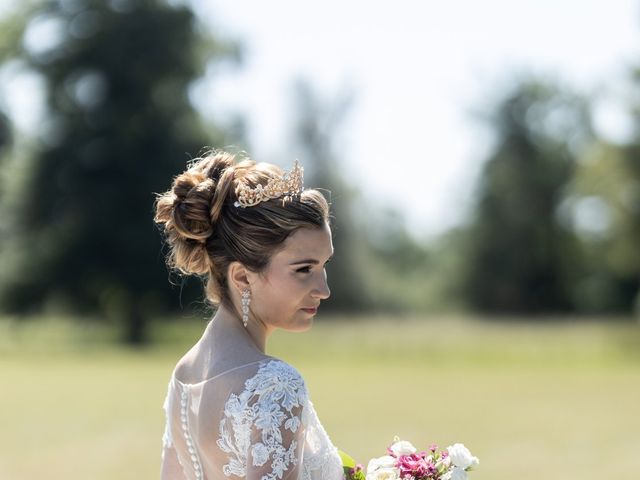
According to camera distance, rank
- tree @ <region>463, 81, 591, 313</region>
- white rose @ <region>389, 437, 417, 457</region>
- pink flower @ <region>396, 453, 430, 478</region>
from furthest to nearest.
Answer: tree @ <region>463, 81, 591, 313</region>, white rose @ <region>389, 437, 417, 457</region>, pink flower @ <region>396, 453, 430, 478</region>

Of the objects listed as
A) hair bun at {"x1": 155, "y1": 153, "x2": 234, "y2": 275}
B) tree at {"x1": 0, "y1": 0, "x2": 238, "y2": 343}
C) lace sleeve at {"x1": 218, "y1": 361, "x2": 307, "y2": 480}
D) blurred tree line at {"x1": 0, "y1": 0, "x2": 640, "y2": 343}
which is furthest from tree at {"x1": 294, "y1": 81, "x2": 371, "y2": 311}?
lace sleeve at {"x1": 218, "y1": 361, "x2": 307, "y2": 480}

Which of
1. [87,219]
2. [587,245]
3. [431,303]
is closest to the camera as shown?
[87,219]

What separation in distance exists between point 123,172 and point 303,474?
1576 inches

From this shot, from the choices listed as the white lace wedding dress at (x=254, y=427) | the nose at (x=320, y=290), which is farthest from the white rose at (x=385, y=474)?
the nose at (x=320, y=290)

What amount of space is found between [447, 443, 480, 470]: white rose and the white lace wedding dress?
371 mm

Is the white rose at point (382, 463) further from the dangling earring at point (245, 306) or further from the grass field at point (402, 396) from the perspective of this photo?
the grass field at point (402, 396)

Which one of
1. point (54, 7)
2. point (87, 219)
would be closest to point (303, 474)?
point (87, 219)

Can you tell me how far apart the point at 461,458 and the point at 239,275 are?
93 centimetres

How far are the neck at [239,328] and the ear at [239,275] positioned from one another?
0.09 metres

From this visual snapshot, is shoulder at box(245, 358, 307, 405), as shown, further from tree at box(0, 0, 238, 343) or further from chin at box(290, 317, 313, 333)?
tree at box(0, 0, 238, 343)

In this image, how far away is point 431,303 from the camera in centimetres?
6481

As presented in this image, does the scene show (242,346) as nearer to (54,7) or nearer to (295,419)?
(295,419)

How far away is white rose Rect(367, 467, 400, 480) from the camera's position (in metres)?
3.25

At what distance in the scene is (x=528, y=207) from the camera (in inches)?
2292
